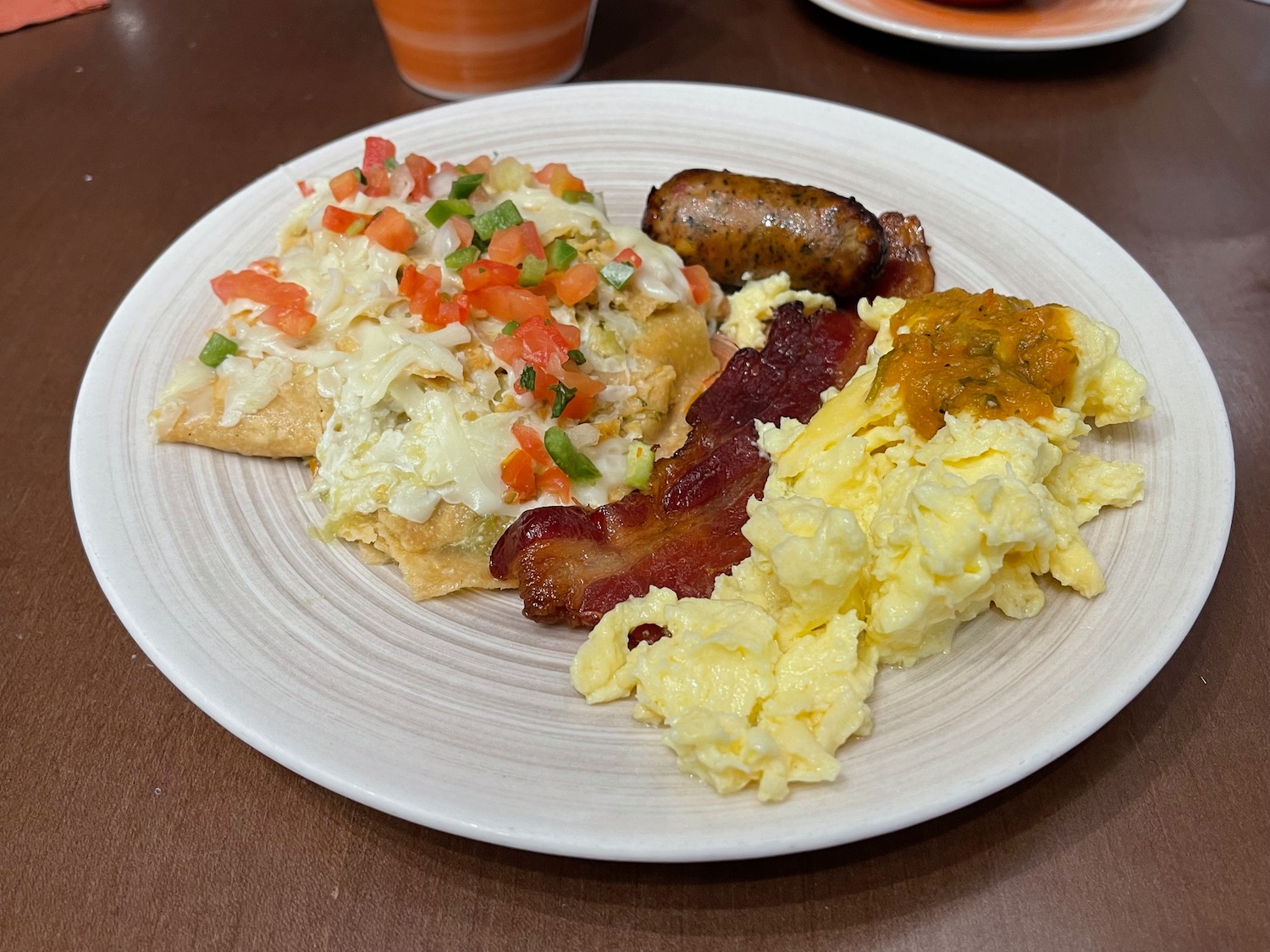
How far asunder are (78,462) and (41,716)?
0.64 metres

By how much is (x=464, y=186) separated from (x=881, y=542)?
1724mm

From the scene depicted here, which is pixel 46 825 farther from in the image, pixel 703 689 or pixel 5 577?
pixel 703 689

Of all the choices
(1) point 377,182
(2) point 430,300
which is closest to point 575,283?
(2) point 430,300

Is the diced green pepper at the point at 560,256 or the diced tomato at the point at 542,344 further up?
the diced green pepper at the point at 560,256

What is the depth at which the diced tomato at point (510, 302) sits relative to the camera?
8.78 ft

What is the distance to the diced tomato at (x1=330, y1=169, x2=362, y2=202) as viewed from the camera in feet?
9.68

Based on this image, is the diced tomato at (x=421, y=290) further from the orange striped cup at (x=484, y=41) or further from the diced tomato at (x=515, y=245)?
the orange striped cup at (x=484, y=41)

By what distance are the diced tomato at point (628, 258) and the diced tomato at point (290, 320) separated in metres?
0.92

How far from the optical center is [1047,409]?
2256 millimetres

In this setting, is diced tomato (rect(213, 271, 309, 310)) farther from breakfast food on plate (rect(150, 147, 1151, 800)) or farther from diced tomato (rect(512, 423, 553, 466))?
diced tomato (rect(512, 423, 553, 466))

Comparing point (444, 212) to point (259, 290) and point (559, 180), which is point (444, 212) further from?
point (259, 290)

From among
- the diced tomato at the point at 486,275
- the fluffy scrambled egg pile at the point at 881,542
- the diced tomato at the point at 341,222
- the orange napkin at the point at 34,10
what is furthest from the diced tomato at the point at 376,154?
the orange napkin at the point at 34,10

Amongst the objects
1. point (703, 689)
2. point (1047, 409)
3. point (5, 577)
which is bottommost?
point (5, 577)

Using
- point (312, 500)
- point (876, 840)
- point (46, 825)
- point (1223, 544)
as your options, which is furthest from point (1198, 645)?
point (46, 825)
